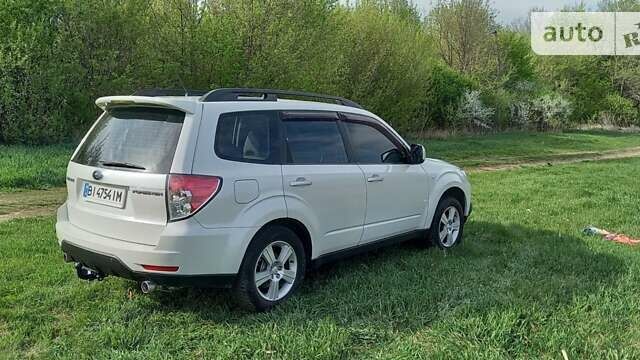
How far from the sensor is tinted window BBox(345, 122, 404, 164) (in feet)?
17.1

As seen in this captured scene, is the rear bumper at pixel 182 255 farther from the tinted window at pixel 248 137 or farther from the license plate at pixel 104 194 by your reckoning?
the tinted window at pixel 248 137

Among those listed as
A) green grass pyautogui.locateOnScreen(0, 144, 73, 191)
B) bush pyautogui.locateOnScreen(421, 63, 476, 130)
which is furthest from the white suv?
bush pyautogui.locateOnScreen(421, 63, 476, 130)

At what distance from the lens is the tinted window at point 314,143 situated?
4.57 meters

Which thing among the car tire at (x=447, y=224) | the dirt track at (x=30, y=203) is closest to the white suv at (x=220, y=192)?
the car tire at (x=447, y=224)

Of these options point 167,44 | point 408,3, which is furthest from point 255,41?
point 408,3

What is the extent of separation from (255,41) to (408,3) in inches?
620

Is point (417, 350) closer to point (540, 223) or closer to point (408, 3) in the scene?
point (540, 223)

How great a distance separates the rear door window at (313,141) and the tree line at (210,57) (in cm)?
1079

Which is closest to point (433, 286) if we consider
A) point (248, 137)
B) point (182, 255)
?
point (248, 137)

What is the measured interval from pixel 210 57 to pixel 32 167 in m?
6.16

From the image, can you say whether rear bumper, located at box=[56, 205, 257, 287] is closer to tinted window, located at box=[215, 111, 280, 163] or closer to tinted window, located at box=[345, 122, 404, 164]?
tinted window, located at box=[215, 111, 280, 163]

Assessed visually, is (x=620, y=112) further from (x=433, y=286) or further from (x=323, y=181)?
(x=323, y=181)

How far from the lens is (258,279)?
4.21 meters

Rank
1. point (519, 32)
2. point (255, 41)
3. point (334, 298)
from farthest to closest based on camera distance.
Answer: point (519, 32), point (255, 41), point (334, 298)
